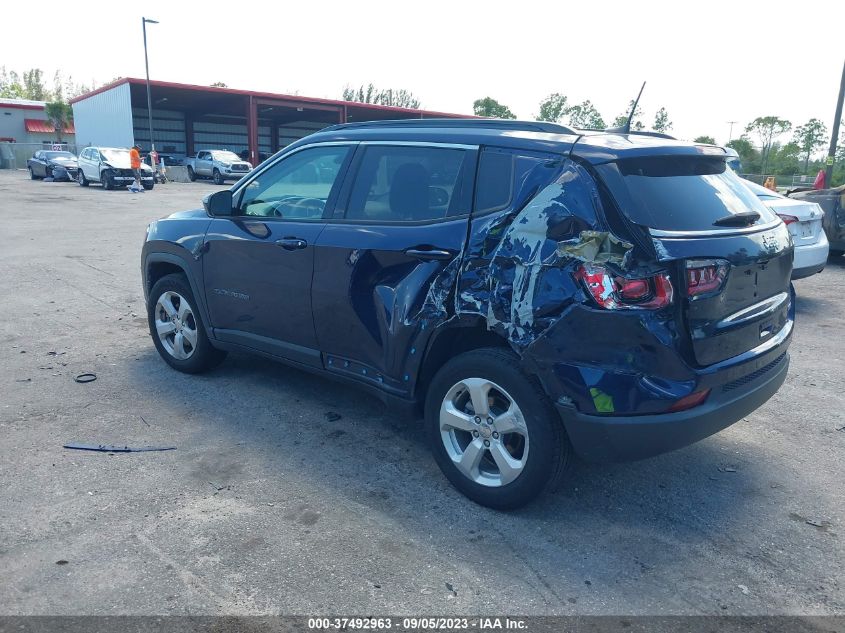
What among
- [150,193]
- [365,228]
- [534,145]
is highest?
[534,145]

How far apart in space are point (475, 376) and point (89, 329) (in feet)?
16.1

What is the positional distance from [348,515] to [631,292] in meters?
1.73

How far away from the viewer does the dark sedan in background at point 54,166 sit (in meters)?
34.7

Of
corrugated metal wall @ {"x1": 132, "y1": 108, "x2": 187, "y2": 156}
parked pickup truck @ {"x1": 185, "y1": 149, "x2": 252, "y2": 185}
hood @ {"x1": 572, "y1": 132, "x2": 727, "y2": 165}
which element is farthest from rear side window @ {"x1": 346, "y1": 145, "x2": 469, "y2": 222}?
corrugated metal wall @ {"x1": 132, "y1": 108, "x2": 187, "y2": 156}

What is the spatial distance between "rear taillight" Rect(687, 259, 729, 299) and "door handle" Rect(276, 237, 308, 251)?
7.34ft

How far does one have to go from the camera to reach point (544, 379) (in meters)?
3.12

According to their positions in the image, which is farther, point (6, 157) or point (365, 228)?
point (6, 157)

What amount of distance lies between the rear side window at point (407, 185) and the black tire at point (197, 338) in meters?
1.81

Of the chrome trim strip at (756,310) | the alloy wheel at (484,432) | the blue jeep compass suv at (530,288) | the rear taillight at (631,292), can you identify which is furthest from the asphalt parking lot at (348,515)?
the rear taillight at (631,292)

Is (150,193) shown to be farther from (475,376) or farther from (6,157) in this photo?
(6,157)

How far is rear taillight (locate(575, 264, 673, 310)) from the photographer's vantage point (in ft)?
9.58

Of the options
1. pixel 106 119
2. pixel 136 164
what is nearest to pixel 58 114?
pixel 106 119

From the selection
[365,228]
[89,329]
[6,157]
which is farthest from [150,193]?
[6,157]

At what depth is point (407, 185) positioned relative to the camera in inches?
151
